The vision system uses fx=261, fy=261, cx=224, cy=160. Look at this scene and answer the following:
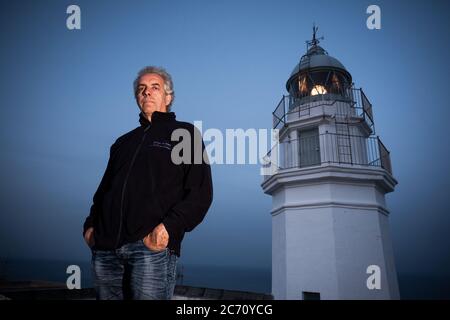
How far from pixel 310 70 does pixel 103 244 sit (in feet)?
32.3

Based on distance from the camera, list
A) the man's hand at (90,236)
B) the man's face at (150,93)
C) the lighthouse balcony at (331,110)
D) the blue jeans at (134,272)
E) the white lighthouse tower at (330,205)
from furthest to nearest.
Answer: the lighthouse balcony at (331,110), the white lighthouse tower at (330,205), the man's face at (150,93), the man's hand at (90,236), the blue jeans at (134,272)

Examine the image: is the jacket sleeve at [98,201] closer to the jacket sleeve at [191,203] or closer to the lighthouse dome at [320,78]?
the jacket sleeve at [191,203]

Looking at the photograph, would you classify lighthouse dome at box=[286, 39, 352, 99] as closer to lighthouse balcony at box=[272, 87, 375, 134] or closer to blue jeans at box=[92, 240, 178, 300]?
lighthouse balcony at box=[272, 87, 375, 134]

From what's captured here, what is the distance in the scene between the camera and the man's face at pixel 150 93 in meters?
2.16

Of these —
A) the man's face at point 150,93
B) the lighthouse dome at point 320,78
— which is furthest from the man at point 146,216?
the lighthouse dome at point 320,78

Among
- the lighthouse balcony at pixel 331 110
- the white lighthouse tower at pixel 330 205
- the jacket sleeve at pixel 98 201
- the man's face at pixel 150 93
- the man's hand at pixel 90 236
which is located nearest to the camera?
the man's hand at pixel 90 236

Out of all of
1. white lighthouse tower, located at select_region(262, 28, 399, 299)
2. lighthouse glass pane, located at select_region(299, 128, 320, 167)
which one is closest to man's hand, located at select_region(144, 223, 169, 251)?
white lighthouse tower, located at select_region(262, 28, 399, 299)

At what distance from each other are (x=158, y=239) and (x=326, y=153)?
7.20 m

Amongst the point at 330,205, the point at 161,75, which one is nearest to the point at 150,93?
the point at 161,75

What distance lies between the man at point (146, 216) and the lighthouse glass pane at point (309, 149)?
7.01 meters

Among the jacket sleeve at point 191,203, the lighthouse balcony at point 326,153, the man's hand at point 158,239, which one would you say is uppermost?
the lighthouse balcony at point 326,153
